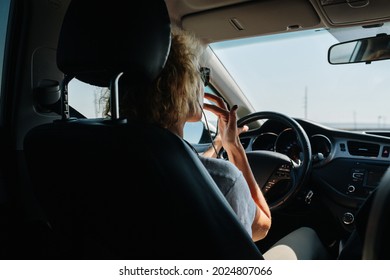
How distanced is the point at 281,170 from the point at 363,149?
0.50m

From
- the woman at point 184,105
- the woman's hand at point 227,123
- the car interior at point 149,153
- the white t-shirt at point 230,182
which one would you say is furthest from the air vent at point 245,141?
the white t-shirt at point 230,182

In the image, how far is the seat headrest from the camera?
902mm

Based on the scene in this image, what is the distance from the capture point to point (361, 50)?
1.99 meters

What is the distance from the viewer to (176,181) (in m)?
0.81

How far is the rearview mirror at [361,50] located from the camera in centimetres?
188

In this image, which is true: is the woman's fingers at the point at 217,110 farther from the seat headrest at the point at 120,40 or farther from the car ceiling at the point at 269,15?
the car ceiling at the point at 269,15

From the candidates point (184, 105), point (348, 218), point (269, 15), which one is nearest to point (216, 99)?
point (184, 105)

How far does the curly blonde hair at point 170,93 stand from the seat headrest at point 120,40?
0.36ft

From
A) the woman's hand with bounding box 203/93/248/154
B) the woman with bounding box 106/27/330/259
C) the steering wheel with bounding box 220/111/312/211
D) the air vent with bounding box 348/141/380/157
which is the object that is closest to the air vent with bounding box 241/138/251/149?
the steering wheel with bounding box 220/111/312/211

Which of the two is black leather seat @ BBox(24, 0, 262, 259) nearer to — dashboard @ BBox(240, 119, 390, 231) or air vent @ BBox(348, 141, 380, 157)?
dashboard @ BBox(240, 119, 390, 231)

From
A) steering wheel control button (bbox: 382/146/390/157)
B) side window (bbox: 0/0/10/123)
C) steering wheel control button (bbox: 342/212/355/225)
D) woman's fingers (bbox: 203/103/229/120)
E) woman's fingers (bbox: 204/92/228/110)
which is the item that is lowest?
steering wheel control button (bbox: 342/212/355/225)

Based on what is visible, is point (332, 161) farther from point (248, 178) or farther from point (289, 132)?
point (248, 178)
